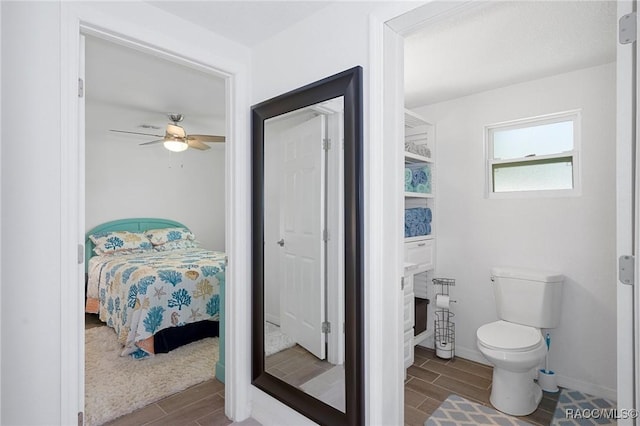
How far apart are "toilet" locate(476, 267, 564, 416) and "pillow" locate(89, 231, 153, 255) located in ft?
13.8

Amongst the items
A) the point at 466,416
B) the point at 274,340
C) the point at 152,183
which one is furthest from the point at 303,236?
the point at 152,183

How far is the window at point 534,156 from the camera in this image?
2660 millimetres

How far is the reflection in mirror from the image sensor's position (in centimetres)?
179

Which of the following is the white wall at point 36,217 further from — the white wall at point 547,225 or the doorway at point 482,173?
the white wall at point 547,225

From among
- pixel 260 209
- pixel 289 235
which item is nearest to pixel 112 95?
pixel 260 209

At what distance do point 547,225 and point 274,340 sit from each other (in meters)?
2.26

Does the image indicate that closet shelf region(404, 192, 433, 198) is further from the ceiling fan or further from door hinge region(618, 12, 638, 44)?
the ceiling fan

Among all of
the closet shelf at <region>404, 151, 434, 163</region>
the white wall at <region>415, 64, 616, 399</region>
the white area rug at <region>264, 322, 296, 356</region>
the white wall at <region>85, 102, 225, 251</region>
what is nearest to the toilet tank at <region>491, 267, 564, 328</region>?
the white wall at <region>415, 64, 616, 399</region>

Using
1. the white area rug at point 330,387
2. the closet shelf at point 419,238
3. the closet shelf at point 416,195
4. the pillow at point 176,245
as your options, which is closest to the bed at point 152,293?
the pillow at point 176,245

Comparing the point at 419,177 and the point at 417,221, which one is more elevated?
the point at 419,177

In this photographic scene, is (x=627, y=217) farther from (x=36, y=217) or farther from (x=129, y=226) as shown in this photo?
(x=129, y=226)

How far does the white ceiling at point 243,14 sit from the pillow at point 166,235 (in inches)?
142

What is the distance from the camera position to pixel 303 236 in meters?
2.00

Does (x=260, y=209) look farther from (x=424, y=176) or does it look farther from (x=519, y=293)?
(x=519, y=293)
